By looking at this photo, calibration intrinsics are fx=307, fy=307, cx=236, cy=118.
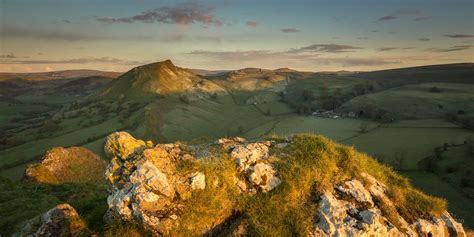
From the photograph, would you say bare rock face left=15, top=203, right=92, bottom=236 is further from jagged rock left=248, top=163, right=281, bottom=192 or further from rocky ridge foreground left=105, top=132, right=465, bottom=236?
jagged rock left=248, top=163, right=281, bottom=192

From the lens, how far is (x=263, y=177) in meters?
14.8

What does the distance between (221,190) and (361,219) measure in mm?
6526

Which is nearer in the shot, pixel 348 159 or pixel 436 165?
pixel 348 159

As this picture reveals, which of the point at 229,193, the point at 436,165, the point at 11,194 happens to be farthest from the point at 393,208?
the point at 436,165

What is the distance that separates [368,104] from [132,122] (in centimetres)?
14127

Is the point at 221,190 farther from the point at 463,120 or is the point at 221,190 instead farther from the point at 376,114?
Result: the point at 376,114

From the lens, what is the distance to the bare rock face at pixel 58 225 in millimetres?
13359

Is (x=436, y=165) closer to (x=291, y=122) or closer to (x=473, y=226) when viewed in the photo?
(x=473, y=226)

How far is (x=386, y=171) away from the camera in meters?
18.6

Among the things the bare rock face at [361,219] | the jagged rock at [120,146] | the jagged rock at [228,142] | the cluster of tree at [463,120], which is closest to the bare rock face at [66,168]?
the jagged rock at [120,146]

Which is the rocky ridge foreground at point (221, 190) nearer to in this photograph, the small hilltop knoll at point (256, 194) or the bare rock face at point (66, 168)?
the small hilltop knoll at point (256, 194)

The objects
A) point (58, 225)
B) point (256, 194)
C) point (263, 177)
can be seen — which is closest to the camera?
point (58, 225)

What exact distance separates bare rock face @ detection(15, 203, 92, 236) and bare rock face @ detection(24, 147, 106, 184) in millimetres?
28815

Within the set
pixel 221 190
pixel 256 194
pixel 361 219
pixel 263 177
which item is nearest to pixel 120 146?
pixel 221 190
